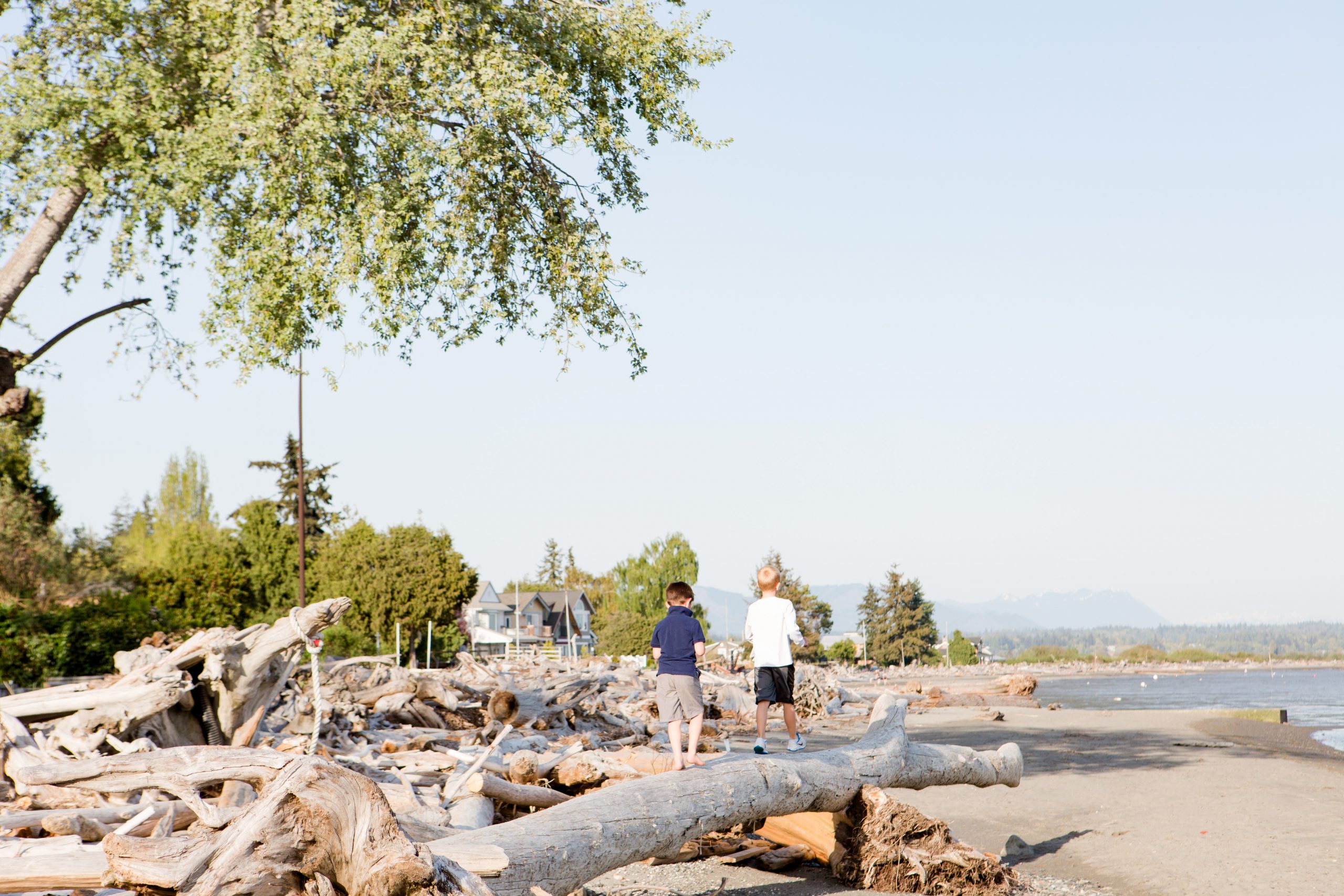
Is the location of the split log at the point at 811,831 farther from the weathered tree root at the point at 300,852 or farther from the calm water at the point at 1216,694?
the calm water at the point at 1216,694

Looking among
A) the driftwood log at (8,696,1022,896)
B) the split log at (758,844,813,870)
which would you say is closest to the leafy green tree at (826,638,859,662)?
the split log at (758,844,813,870)

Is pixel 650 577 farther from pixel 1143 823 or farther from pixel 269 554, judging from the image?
pixel 1143 823

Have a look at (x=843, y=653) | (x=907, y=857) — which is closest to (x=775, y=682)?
(x=907, y=857)

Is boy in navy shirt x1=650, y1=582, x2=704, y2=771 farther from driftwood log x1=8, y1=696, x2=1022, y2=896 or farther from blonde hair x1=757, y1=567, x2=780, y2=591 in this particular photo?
blonde hair x1=757, y1=567, x2=780, y2=591

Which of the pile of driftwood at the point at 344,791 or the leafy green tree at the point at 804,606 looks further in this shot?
the leafy green tree at the point at 804,606

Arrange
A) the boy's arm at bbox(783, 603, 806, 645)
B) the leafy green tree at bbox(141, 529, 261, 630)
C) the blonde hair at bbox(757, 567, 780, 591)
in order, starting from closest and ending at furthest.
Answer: the blonde hair at bbox(757, 567, 780, 591) → the boy's arm at bbox(783, 603, 806, 645) → the leafy green tree at bbox(141, 529, 261, 630)

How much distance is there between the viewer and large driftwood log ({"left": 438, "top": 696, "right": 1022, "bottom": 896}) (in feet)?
18.5

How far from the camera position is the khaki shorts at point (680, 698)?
25.6 ft

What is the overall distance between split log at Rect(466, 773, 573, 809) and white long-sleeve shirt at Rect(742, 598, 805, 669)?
6.50 feet

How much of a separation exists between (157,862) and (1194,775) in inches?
612

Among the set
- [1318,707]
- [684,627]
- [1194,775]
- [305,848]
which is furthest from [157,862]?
[1318,707]

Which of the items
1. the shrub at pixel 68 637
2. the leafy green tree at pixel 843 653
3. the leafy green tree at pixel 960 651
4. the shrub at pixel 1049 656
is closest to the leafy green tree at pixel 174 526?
the shrub at pixel 68 637

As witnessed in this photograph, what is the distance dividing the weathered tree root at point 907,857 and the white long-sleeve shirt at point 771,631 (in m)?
1.28

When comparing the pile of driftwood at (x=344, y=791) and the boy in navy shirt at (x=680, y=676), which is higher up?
the boy in navy shirt at (x=680, y=676)
